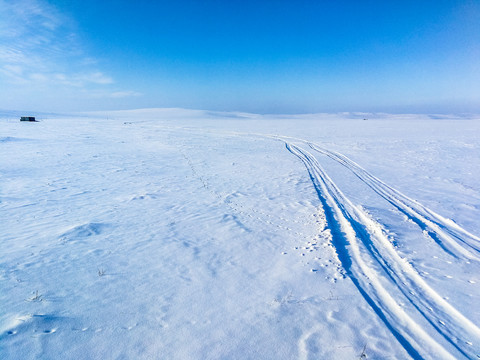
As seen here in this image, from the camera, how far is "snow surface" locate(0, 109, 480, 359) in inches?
142

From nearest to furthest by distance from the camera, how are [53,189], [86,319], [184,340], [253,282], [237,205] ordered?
1. [184,340]
2. [86,319]
3. [253,282]
4. [237,205]
5. [53,189]

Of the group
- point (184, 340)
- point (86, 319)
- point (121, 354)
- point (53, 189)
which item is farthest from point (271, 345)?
point (53, 189)

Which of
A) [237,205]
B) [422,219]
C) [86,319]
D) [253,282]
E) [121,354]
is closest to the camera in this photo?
[121,354]

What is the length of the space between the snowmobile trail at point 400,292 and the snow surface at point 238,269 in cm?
2

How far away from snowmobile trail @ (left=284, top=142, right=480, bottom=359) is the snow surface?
25 millimetres

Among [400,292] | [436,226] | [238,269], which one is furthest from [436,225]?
[238,269]

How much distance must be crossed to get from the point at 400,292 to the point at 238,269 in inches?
104

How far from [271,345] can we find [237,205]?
547 centimetres

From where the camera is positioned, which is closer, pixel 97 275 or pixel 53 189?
pixel 97 275

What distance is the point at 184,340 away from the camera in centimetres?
361

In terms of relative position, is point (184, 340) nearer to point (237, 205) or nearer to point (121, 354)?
point (121, 354)

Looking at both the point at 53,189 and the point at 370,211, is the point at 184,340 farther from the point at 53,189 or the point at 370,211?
the point at 53,189

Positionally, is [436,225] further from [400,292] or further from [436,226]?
[400,292]

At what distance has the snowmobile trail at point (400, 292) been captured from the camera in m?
3.58
